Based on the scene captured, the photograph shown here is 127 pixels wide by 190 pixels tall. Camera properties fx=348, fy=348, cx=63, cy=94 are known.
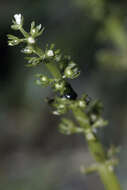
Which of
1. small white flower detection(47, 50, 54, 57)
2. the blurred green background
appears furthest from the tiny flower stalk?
the blurred green background

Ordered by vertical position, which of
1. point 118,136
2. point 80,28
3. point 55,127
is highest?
point 80,28

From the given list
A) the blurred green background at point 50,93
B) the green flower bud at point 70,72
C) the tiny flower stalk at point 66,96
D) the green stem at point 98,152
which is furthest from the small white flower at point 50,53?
the blurred green background at point 50,93

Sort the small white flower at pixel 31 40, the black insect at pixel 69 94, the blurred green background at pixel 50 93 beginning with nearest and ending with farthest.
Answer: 1. the small white flower at pixel 31 40
2. the black insect at pixel 69 94
3. the blurred green background at pixel 50 93

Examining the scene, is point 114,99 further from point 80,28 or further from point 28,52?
point 28,52

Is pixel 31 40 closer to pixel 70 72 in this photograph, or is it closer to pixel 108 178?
pixel 70 72

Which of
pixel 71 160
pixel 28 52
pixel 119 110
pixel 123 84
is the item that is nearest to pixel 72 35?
pixel 123 84

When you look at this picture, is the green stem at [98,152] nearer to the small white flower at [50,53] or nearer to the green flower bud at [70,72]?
the green flower bud at [70,72]

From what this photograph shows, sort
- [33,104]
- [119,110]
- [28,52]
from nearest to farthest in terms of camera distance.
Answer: [28,52] → [119,110] → [33,104]
